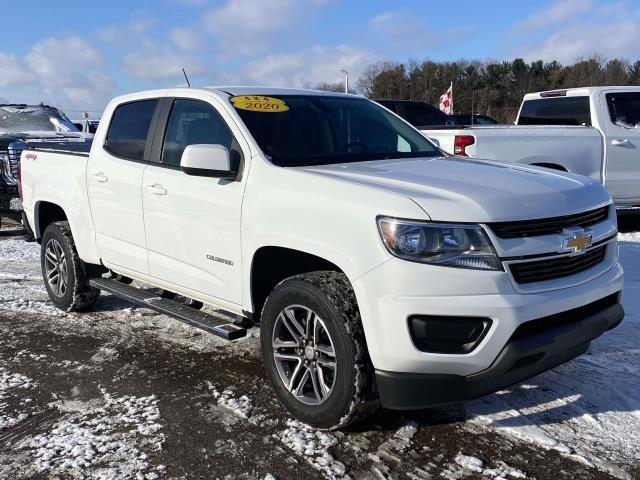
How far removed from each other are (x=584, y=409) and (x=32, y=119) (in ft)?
37.5

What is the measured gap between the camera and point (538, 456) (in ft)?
10.1

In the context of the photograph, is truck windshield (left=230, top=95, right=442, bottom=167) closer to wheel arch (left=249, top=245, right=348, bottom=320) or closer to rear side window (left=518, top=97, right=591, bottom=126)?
wheel arch (left=249, top=245, right=348, bottom=320)

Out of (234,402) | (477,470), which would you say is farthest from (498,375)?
(234,402)

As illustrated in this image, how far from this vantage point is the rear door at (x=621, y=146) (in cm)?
849

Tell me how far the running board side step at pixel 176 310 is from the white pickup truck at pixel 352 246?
0.9 inches

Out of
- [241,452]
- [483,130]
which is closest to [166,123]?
[241,452]

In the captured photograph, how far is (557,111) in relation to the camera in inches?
367

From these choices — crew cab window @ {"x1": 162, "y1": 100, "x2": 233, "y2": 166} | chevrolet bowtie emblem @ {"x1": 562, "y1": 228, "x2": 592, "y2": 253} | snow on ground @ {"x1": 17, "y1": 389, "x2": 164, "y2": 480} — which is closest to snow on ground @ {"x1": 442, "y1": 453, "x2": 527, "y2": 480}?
chevrolet bowtie emblem @ {"x1": 562, "y1": 228, "x2": 592, "y2": 253}

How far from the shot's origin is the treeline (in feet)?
A: 208

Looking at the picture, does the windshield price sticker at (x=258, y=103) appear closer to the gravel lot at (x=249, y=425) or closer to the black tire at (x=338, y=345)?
the black tire at (x=338, y=345)

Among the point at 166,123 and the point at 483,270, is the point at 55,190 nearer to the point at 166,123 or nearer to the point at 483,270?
the point at 166,123

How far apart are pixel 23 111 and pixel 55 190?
765 cm

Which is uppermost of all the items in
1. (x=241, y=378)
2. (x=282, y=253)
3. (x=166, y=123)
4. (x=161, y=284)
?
(x=166, y=123)

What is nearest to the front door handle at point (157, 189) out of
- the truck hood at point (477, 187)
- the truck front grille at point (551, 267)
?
the truck hood at point (477, 187)
